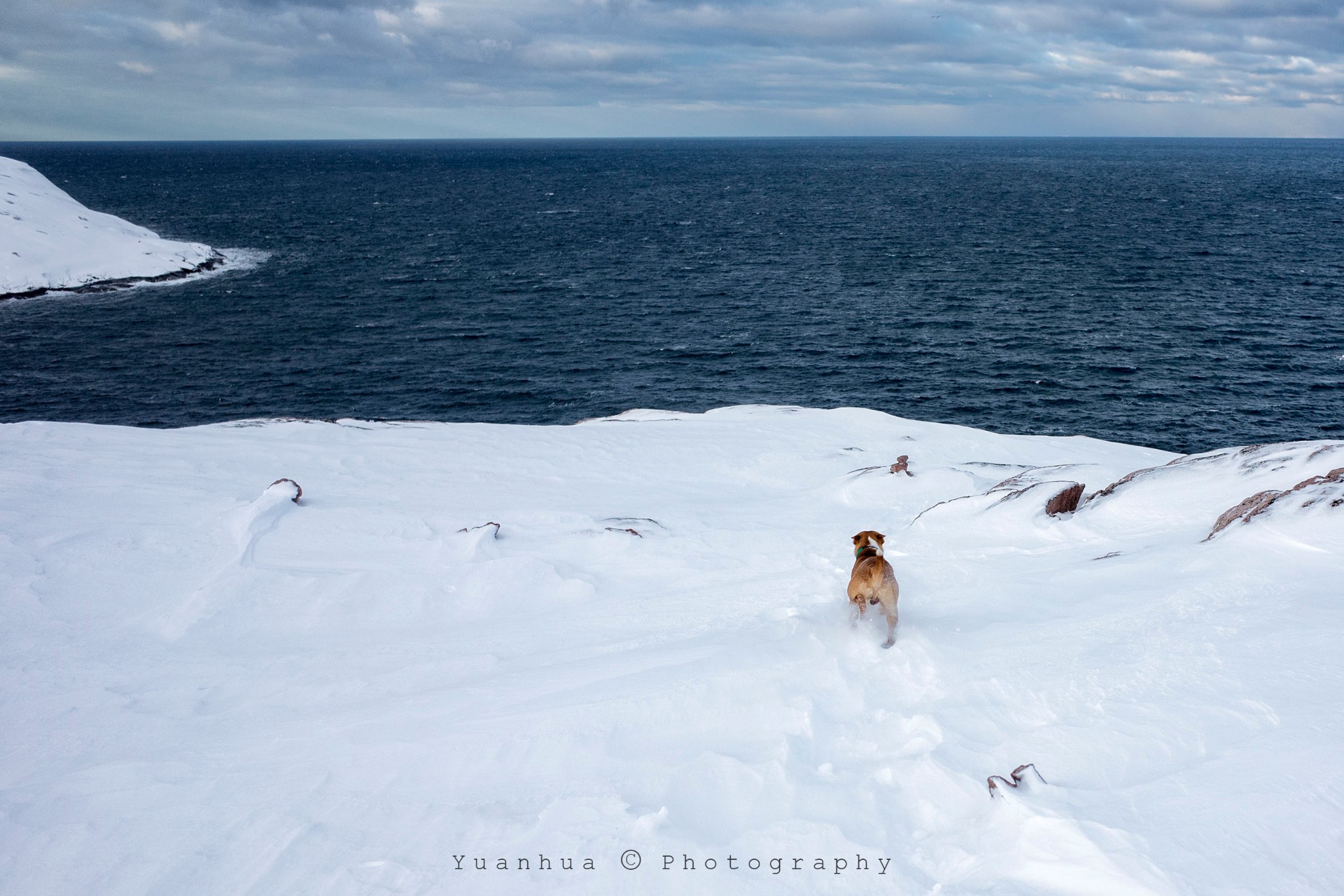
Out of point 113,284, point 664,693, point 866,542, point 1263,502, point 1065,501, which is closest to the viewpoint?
point 664,693

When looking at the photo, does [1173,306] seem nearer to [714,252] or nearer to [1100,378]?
[1100,378]

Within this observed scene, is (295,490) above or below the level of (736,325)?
above

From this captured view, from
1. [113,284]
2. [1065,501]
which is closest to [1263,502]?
[1065,501]

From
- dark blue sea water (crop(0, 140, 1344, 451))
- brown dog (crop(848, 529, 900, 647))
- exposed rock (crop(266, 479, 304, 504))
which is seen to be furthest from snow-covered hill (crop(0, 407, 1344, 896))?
dark blue sea water (crop(0, 140, 1344, 451))

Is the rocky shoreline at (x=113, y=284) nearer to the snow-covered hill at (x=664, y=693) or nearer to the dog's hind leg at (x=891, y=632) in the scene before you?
the snow-covered hill at (x=664, y=693)

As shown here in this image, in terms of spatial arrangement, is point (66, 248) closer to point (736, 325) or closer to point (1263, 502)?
point (736, 325)

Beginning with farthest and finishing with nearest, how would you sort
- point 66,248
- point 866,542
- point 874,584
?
point 66,248, point 866,542, point 874,584

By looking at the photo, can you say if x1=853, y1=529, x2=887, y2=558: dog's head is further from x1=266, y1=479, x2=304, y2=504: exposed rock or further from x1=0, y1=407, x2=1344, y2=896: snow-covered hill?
x1=266, y1=479, x2=304, y2=504: exposed rock
